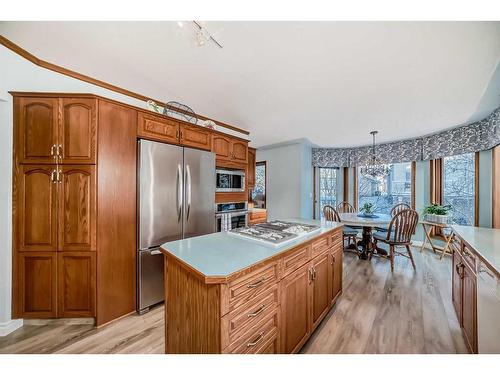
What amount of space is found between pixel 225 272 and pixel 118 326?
1658 mm

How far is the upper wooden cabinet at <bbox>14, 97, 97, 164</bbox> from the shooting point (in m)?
1.72

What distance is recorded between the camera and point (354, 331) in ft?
5.75

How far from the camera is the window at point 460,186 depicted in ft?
12.0

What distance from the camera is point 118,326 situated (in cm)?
179

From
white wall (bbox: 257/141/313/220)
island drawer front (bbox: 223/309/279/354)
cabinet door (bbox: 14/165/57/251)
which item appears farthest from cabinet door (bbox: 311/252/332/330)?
white wall (bbox: 257/141/313/220)

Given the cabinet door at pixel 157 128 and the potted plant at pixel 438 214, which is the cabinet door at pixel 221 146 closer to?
the cabinet door at pixel 157 128

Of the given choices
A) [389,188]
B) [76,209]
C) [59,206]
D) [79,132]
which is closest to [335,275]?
[76,209]

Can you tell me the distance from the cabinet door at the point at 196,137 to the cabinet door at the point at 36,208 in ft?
3.97

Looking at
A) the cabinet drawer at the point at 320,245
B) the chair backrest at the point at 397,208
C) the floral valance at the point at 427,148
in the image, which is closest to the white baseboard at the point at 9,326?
the cabinet drawer at the point at 320,245

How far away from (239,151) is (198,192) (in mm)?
1079

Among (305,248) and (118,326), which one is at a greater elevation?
(305,248)
